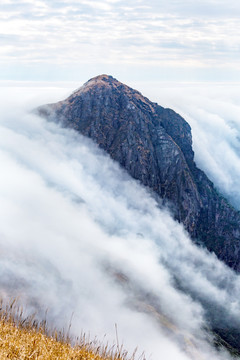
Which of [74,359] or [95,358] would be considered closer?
[74,359]

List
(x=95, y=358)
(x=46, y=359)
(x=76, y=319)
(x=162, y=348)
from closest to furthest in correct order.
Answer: (x=46, y=359) < (x=95, y=358) < (x=76, y=319) < (x=162, y=348)

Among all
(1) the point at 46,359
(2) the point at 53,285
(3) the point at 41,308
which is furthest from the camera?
(2) the point at 53,285

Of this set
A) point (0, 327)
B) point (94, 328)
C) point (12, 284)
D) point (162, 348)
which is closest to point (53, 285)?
point (94, 328)

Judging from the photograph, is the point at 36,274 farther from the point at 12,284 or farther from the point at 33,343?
the point at 33,343

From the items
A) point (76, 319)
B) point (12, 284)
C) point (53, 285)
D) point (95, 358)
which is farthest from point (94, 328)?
point (95, 358)

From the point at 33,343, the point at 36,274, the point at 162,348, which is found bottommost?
the point at 162,348

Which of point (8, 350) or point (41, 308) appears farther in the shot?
point (41, 308)

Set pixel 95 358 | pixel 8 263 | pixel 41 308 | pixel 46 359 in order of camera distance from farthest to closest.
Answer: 1. pixel 8 263
2. pixel 41 308
3. pixel 95 358
4. pixel 46 359

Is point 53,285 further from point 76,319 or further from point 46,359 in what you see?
point 46,359

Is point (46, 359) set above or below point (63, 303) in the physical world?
above
